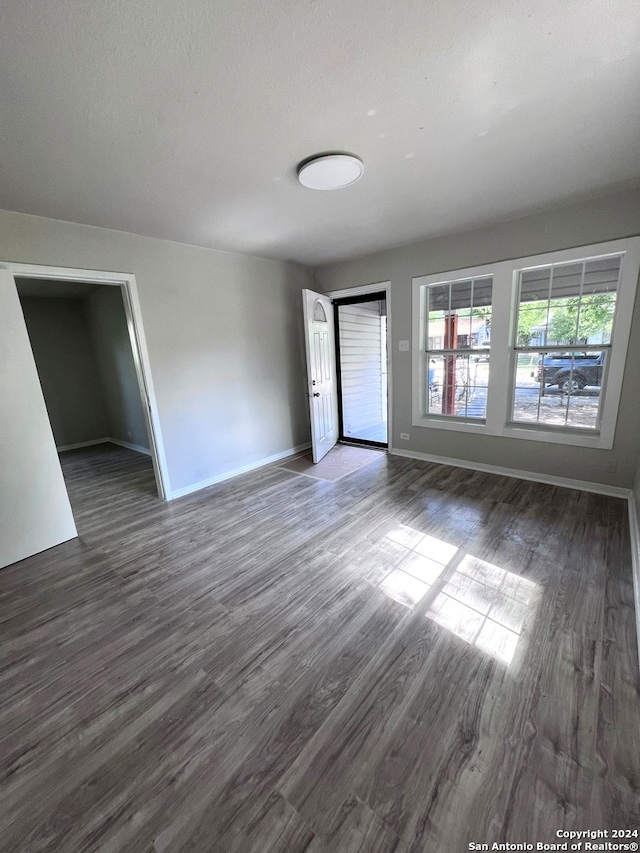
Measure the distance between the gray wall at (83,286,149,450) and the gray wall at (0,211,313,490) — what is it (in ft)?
6.77

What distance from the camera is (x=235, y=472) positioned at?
4223 millimetres

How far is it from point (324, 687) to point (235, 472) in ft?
9.72

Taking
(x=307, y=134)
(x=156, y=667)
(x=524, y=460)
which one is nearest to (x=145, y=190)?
(x=307, y=134)

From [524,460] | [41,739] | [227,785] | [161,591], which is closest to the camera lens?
[227,785]

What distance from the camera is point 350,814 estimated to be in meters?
1.10

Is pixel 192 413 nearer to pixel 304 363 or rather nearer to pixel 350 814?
pixel 304 363

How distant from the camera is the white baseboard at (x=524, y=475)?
3.13 metres

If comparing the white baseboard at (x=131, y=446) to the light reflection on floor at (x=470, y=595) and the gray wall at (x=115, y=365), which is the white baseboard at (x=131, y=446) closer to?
the gray wall at (x=115, y=365)

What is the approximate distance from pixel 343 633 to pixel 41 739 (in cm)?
135

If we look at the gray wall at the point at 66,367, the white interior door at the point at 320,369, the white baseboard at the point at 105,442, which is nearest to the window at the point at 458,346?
the white interior door at the point at 320,369

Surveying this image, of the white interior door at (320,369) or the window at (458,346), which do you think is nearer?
the window at (458,346)

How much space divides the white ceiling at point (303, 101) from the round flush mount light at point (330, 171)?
2.2 inches

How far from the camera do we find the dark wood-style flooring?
1.10 m

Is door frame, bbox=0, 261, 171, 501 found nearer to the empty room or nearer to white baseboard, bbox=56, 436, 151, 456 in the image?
the empty room
